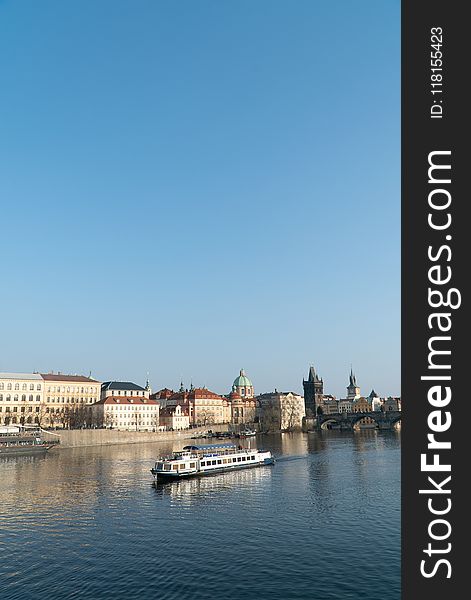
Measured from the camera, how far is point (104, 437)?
127938mm

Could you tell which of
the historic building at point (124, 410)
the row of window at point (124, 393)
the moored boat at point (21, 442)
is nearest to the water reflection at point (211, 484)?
the moored boat at point (21, 442)

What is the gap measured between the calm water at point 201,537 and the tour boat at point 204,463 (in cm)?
241

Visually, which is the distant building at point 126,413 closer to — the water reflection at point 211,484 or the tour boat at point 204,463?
the tour boat at point 204,463

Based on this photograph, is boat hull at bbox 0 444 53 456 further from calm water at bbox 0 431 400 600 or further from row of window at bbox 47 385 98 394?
row of window at bbox 47 385 98 394

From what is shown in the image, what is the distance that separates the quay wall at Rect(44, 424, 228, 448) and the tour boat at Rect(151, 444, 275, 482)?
130ft

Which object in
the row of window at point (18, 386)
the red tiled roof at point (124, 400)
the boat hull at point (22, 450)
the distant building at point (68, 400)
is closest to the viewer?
the boat hull at point (22, 450)

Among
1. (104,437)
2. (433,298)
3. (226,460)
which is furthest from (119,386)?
(433,298)

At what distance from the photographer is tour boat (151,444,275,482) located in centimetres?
7129

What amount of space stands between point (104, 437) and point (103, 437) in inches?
10.6

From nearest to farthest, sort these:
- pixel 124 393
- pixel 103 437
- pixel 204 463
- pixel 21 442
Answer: pixel 204 463
pixel 21 442
pixel 103 437
pixel 124 393

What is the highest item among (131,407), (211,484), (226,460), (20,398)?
(20,398)

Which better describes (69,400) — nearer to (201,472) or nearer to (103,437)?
(103,437)

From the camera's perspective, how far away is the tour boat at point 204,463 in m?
71.3

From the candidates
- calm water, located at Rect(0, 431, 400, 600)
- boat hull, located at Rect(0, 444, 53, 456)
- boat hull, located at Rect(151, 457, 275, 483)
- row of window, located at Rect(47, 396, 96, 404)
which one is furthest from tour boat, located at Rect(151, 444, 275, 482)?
row of window, located at Rect(47, 396, 96, 404)
